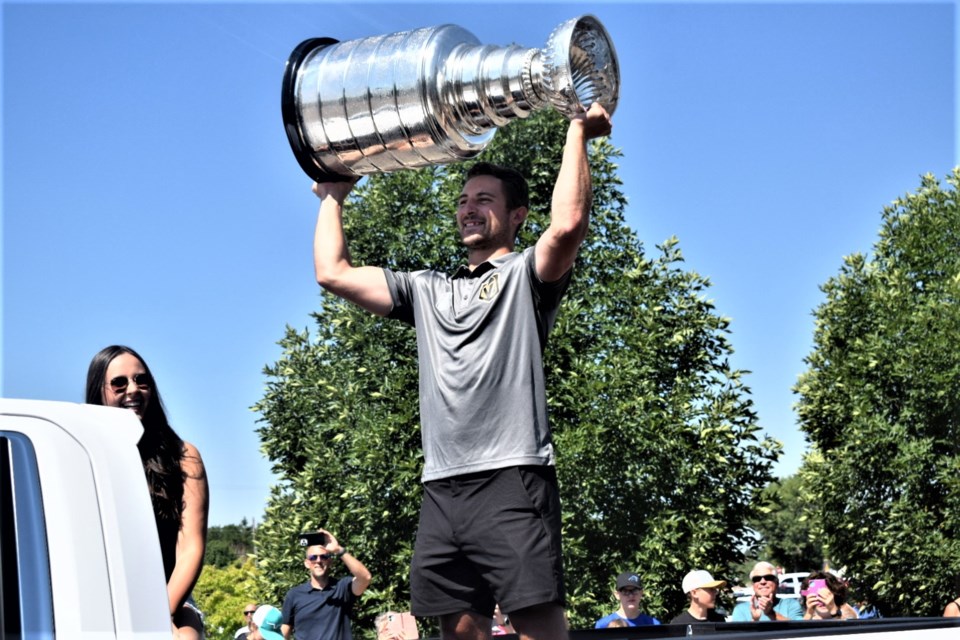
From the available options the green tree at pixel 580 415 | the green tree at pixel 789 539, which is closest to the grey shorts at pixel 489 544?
the green tree at pixel 580 415

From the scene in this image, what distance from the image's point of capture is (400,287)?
10.5 ft

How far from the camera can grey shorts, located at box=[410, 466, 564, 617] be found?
2715 mm

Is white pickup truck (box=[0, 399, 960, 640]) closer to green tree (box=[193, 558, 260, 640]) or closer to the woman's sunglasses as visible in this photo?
the woman's sunglasses

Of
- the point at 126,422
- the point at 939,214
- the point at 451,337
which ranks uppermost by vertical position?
the point at 939,214

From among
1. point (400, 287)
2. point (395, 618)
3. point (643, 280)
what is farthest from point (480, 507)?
point (643, 280)

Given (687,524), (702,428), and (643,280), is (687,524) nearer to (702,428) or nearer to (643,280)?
(702,428)

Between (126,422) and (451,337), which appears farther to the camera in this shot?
(451,337)

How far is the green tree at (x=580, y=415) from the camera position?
64.1 ft

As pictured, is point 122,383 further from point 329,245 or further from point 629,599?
point 629,599

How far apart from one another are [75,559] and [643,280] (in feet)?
65.7

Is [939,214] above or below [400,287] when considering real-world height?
above

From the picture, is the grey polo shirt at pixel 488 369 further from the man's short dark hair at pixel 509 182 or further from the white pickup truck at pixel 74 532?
the white pickup truck at pixel 74 532

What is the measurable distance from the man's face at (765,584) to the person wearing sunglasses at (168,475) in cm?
689

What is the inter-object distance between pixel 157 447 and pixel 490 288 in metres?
1.02
